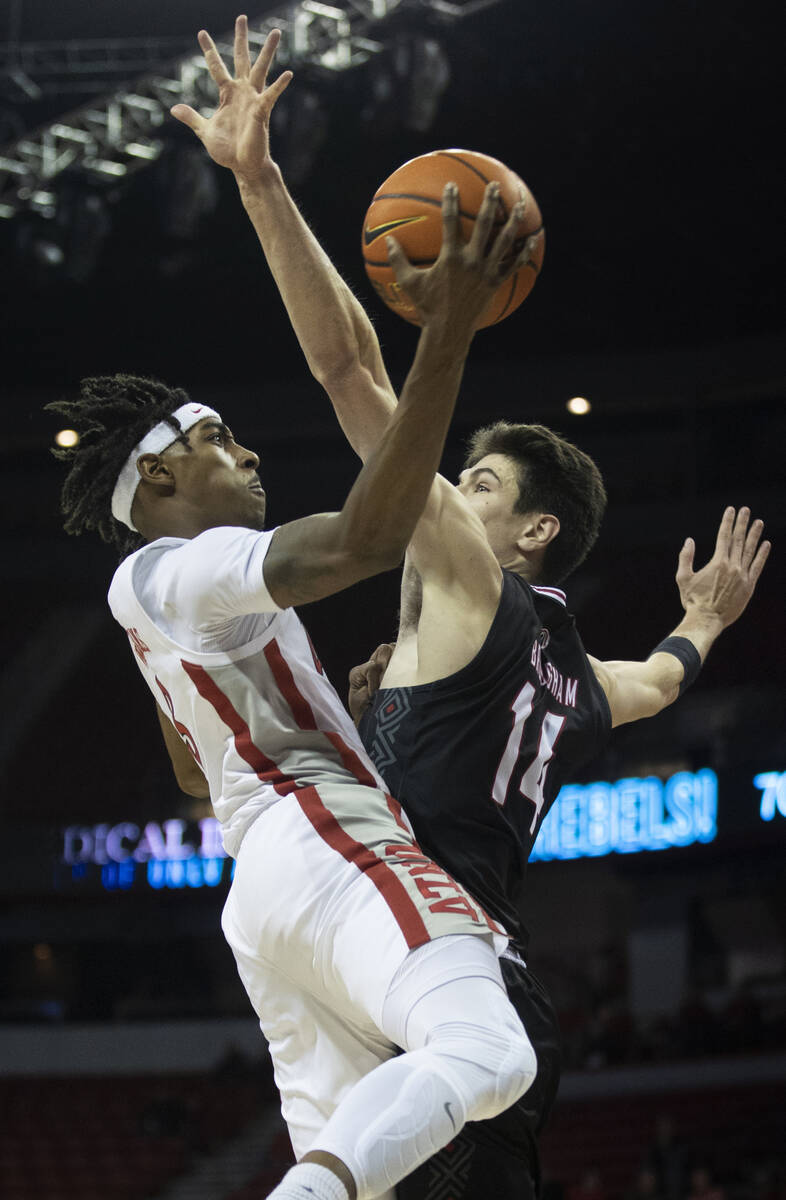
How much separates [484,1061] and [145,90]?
9766 millimetres

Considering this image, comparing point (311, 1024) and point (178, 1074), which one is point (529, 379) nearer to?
point (178, 1074)

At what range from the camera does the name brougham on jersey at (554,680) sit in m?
3.08

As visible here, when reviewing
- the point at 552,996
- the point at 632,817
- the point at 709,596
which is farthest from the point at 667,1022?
the point at 709,596

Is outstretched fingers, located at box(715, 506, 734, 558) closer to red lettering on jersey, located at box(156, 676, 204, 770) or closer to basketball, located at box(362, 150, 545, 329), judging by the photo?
basketball, located at box(362, 150, 545, 329)

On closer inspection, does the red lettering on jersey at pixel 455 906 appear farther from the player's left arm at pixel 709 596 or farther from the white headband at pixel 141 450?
the player's left arm at pixel 709 596

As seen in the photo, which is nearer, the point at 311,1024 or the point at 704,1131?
the point at 311,1024

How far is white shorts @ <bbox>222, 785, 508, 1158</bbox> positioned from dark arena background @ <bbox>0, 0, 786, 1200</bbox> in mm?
9161

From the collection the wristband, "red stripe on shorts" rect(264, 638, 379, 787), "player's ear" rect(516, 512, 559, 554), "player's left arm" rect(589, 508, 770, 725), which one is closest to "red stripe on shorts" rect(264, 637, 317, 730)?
"red stripe on shorts" rect(264, 638, 379, 787)

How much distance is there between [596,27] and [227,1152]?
12.4 meters

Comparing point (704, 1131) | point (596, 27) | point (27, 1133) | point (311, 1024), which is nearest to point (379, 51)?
point (596, 27)

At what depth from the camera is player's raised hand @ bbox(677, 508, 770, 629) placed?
4.05m

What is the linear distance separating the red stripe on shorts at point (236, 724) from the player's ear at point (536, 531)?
1075mm

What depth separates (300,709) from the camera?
8.71 feet

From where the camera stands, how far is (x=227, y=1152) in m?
15.5
